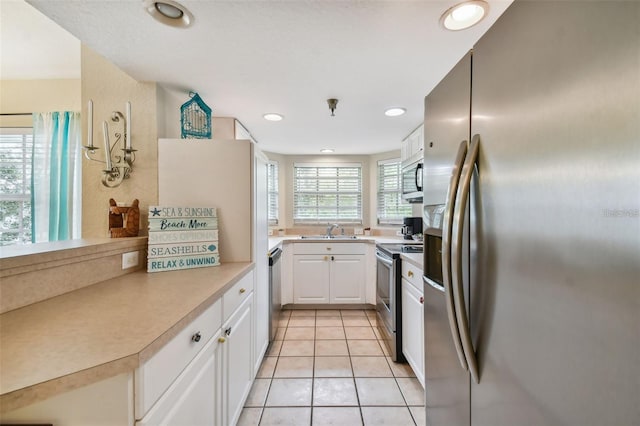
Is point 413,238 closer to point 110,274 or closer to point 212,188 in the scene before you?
point 212,188

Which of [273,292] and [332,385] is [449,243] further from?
[273,292]

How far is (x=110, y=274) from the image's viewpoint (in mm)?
1354

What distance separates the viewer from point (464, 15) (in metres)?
1.18

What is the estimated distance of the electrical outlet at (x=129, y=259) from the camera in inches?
57.3

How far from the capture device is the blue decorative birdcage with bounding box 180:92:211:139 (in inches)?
72.0

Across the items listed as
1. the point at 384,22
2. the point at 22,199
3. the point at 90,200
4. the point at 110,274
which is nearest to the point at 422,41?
the point at 384,22

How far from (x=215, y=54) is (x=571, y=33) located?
Answer: 1.60 metres

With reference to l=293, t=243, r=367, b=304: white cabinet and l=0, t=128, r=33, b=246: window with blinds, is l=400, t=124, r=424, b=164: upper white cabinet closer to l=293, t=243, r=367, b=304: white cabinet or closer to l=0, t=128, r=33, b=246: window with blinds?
l=293, t=243, r=367, b=304: white cabinet

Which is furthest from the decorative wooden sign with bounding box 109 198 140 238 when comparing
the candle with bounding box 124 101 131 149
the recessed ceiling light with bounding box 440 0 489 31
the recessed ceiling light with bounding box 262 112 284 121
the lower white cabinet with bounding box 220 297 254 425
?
the recessed ceiling light with bounding box 440 0 489 31

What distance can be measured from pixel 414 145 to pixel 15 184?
3.96 m

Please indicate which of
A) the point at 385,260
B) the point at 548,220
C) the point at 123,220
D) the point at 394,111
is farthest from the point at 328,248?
the point at 548,220

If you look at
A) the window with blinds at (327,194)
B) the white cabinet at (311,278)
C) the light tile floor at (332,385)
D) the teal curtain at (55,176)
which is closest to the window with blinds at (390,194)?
the window with blinds at (327,194)

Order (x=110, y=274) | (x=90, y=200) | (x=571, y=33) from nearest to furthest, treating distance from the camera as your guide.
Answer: (x=571, y=33)
(x=110, y=274)
(x=90, y=200)

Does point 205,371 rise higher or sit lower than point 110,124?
lower
